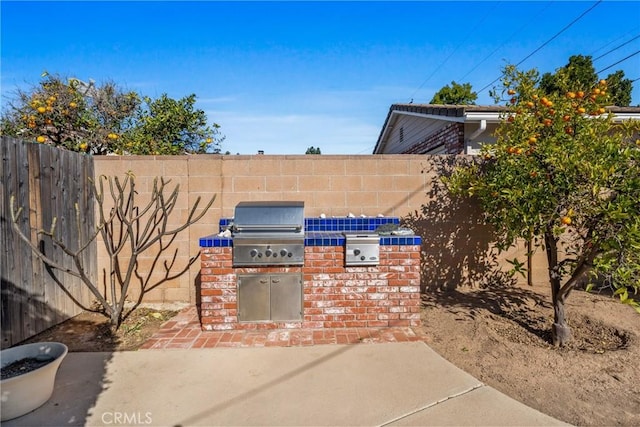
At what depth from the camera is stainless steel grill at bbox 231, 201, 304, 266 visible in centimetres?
352

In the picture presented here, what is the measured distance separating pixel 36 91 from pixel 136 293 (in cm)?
501

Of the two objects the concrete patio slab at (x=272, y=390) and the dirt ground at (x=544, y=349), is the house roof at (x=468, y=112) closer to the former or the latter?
the dirt ground at (x=544, y=349)

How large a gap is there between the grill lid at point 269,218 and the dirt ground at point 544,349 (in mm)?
1783

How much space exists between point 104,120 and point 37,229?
449cm

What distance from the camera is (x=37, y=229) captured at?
3469 mm

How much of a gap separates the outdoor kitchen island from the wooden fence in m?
1.51

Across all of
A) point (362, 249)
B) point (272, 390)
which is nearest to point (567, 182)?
point (362, 249)

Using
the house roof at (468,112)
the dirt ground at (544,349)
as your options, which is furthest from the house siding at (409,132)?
the dirt ground at (544,349)

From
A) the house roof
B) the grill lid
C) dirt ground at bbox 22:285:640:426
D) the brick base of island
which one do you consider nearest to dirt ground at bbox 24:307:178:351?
dirt ground at bbox 22:285:640:426

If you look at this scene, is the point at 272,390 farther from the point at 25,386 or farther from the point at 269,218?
the point at 269,218

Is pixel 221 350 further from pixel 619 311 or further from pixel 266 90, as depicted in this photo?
pixel 266 90

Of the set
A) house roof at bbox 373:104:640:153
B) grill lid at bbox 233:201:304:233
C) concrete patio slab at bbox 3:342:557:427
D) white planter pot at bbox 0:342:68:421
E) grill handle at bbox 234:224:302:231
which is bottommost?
concrete patio slab at bbox 3:342:557:427

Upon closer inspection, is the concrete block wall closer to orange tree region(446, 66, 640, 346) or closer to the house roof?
orange tree region(446, 66, 640, 346)

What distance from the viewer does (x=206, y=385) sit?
8.38 feet
